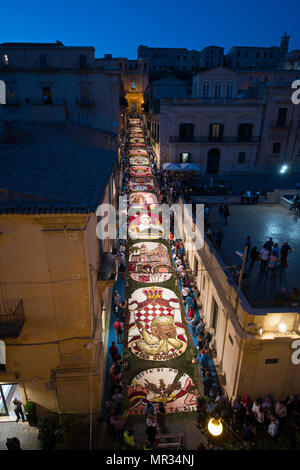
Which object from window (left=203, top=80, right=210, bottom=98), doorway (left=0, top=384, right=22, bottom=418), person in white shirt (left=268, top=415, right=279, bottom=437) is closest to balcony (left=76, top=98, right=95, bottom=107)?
window (left=203, top=80, right=210, bottom=98)

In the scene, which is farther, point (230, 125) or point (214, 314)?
point (230, 125)

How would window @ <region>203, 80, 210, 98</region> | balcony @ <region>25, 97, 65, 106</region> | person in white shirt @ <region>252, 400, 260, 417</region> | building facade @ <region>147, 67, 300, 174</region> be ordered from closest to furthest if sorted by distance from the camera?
1. person in white shirt @ <region>252, 400, 260, 417</region>
2. balcony @ <region>25, 97, 65, 106</region>
3. building facade @ <region>147, 67, 300, 174</region>
4. window @ <region>203, 80, 210, 98</region>

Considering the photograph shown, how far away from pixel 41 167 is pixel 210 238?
8.80 m

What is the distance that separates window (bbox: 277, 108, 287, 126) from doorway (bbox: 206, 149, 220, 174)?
7.27m

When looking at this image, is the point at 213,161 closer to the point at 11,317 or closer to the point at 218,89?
the point at 218,89

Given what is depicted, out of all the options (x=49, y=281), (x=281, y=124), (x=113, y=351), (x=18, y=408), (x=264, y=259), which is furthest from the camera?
(x=281, y=124)

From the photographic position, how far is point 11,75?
89.5 feet

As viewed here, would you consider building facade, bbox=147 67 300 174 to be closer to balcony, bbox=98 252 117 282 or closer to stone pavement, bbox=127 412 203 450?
balcony, bbox=98 252 117 282

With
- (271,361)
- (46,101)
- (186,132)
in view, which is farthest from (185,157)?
(271,361)

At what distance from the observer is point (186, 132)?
1374 inches

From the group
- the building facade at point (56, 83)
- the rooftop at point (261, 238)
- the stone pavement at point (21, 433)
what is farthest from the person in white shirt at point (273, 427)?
the building facade at point (56, 83)

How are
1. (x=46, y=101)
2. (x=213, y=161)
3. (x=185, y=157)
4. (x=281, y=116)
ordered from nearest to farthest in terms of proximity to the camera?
(x=46, y=101) → (x=281, y=116) → (x=185, y=157) → (x=213, y=161)

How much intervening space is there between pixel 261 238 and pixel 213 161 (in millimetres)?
21226

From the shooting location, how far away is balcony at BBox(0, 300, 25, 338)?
9066 millimetres
